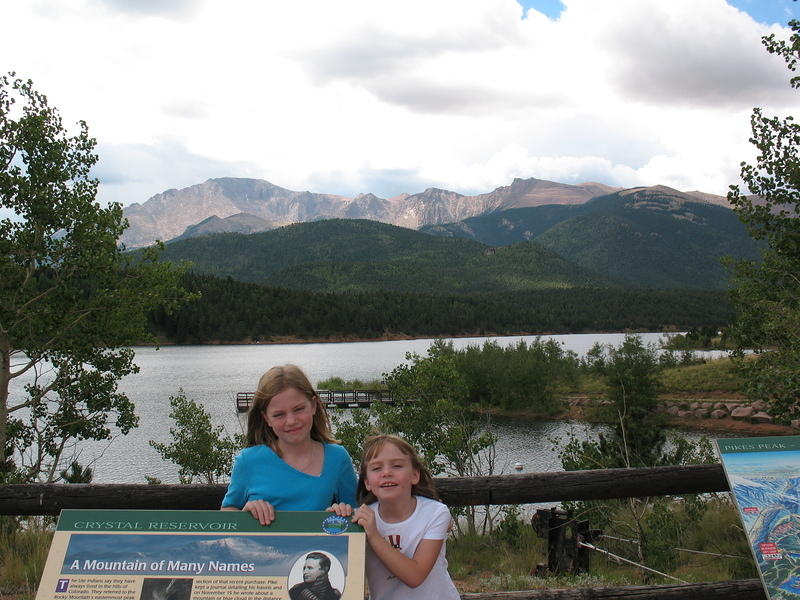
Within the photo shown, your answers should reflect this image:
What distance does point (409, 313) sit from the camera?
5276 inches

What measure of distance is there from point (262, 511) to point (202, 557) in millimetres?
271

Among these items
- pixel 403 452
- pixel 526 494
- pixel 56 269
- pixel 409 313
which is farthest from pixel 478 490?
pixel 409 313

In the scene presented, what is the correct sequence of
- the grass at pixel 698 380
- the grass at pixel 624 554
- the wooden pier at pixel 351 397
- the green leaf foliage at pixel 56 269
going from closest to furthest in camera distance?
the grass at pixel 624 554
the green leaf foliage at pixel 56 269
the grass at pixel 698 380
the wooden pier at pixel 351 397

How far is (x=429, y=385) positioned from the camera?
17.0m

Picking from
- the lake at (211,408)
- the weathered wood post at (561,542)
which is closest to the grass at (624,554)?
the weathered wood post at (561,542)

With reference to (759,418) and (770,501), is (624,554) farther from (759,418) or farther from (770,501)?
(759,418)

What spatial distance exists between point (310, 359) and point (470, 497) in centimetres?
7413

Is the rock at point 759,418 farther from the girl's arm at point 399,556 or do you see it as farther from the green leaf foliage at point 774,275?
the girl's arm at point 399,556

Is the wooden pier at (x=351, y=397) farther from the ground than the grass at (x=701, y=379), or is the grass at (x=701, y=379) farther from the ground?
the grass at (x=701, y=379)

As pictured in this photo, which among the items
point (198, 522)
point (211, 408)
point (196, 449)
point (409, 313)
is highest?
point (409, 313)

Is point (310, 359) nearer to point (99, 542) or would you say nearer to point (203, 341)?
point (203, 341)

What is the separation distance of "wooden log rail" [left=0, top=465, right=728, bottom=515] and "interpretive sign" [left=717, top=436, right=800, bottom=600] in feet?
2.98

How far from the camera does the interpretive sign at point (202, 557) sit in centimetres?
239

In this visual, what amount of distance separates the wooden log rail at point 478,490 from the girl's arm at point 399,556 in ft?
4.16
